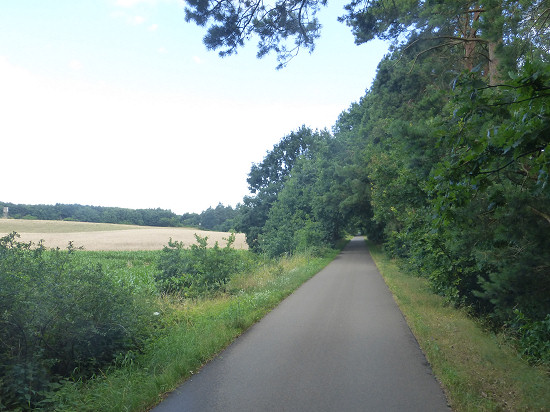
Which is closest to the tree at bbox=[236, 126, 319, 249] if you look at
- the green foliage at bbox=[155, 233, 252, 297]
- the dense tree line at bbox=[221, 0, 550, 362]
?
the dense tree line at bbox=[221, 0, 550, 362]

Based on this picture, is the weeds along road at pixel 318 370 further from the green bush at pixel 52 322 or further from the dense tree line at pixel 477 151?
Answer: the dense tree line at pixel 477 151

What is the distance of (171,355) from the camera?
5938 mm

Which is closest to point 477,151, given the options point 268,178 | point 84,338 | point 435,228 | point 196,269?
point 435,228

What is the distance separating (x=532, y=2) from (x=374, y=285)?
32.2ft

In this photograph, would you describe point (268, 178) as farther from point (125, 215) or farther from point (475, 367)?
point (125, 215)

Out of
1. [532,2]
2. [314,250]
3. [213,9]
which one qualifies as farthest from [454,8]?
[314,250]

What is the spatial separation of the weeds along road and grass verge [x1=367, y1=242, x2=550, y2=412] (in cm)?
21

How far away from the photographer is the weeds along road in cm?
445

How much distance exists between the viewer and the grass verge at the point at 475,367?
14.3ft

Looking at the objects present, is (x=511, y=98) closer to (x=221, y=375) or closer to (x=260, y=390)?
(x=260, y=390)

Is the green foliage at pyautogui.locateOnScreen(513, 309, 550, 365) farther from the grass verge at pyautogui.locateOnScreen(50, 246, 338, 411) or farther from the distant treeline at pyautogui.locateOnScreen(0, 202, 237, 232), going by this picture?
the distant treeline at pyautogui.locateOnScreen(0, 202, 237, 232)

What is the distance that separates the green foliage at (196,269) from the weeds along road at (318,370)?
4367 millimetres

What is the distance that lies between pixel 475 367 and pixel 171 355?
4323 millimetres

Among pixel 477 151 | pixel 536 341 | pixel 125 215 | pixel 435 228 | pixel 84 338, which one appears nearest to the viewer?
pixel 477 151
